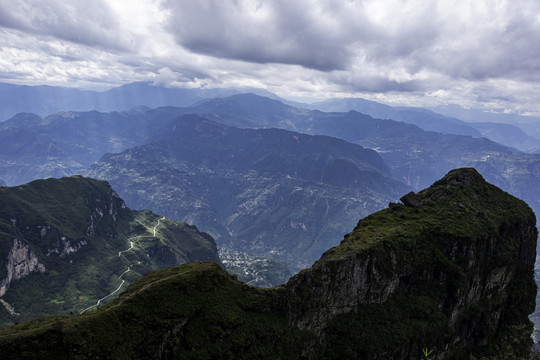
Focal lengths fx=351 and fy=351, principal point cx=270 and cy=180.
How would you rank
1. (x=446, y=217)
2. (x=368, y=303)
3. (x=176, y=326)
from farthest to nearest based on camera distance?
(x=446, y=217), (x=368, y=303), (x=176, y=326)

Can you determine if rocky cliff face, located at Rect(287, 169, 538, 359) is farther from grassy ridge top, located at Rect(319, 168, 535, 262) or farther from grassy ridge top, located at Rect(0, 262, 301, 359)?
grassy ridge top, located at Rect(0, 262, 301, 359)

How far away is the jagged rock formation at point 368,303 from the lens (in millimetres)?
61781

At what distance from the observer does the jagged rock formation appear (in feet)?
203

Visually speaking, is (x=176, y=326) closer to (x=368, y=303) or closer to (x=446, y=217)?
(x=368, y=303)

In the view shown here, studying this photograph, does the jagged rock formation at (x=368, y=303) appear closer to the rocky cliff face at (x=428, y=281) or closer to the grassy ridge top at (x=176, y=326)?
the grassy ridge top at (x=176, y=326)

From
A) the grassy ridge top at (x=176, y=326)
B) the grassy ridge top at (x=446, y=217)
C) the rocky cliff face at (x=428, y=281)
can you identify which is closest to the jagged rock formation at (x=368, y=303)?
the grassy ridge top at (x=176, y=326)

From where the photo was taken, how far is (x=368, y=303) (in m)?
86.4

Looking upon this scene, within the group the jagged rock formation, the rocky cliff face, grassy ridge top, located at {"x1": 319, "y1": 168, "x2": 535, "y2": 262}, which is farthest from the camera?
grassy ridge top, located at {"x1": 319, "y1": 168, "x2": 535, "y2": 262}

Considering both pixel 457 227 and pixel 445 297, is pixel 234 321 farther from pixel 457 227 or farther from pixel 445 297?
pixel 457 227

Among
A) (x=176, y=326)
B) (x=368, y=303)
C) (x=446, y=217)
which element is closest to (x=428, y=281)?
(x=368, y=303)

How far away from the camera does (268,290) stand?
76.9m

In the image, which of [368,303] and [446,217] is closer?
[368,303]

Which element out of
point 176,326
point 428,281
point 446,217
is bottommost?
point 176,326

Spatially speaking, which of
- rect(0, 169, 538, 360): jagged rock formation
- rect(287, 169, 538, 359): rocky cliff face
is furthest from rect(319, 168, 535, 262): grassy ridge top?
rect(0, 169, 538, 360): jagged rock formation
